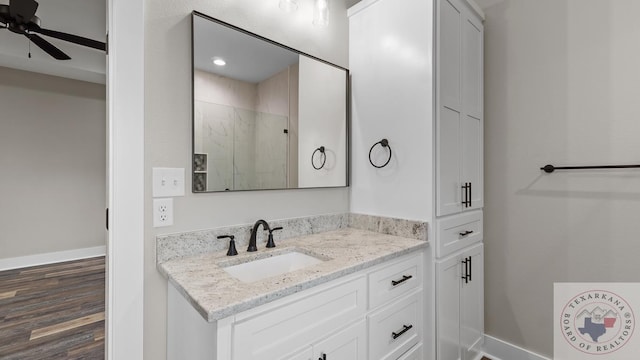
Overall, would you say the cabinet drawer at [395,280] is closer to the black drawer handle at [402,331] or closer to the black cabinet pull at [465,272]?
the black drawer handle at [402,331]

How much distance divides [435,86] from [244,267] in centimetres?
136

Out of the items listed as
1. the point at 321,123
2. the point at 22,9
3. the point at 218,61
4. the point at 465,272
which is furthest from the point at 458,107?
the point at 22,9

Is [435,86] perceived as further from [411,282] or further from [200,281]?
[200,281]

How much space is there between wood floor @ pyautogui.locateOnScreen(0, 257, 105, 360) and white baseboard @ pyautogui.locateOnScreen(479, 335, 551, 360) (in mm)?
2689

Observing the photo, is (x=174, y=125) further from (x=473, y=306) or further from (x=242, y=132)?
(x=473, y=306)

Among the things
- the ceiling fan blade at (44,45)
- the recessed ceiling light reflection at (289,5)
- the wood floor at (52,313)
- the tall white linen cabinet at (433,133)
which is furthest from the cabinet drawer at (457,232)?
the ceiling fan blade at (44,45)

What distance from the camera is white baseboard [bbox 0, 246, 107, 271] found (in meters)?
3.56

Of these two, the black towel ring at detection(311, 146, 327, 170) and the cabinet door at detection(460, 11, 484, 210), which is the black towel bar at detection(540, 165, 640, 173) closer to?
the cabinet door at detection(460, 11, 484, 210)

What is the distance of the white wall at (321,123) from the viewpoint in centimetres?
173

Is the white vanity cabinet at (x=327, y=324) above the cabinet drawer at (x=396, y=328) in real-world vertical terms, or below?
above

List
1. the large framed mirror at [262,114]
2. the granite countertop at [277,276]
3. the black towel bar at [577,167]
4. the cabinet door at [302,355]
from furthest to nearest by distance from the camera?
the black towel bar at [577,167]
the large framed mirror at [262,114]
the cabinet door at [302,355]
the granite countertop at [277,276]

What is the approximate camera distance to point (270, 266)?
1370mm

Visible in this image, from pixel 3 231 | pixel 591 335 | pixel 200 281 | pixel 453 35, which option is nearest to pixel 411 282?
pixel 200 281

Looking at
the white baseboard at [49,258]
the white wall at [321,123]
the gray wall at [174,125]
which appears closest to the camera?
the gray wall at [174,125]
